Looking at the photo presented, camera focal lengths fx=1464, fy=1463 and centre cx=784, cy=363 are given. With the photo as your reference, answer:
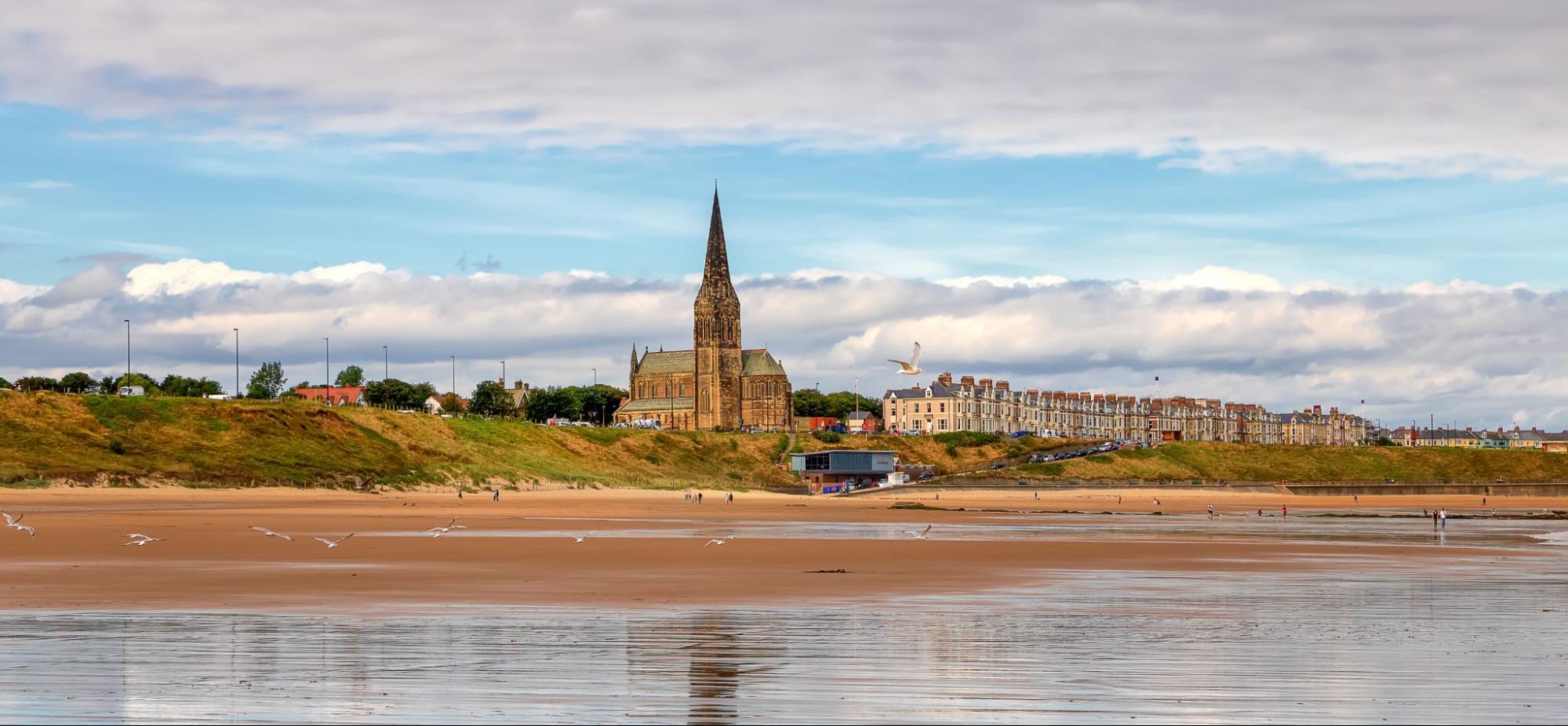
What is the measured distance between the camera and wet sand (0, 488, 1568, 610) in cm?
2562

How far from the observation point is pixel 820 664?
16641 mm

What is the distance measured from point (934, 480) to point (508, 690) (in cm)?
11846

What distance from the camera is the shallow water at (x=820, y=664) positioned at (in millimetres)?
13492

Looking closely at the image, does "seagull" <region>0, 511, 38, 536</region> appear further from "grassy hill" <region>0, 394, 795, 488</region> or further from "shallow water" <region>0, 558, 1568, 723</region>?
"grassy hill" <region>0, 394, 795, 488</region>

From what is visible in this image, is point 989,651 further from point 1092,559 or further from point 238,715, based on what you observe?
point 1092,559

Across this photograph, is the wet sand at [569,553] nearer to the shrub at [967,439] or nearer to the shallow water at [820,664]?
the shallow water at [820,664]

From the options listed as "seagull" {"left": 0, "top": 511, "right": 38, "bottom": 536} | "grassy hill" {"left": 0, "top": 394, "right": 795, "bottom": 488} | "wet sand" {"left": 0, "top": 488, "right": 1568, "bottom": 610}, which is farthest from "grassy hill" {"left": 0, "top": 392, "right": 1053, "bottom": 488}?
"seagull" {"left": 0, "top": 511, "right": 38, "bottom": 536}

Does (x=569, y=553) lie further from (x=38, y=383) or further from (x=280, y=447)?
(x=38, y=383)

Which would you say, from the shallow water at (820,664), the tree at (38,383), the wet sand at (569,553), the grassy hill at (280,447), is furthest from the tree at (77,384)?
the shallow water at (820,664)

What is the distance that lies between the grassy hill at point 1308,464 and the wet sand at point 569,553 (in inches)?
3410

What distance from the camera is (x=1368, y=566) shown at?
114 feet

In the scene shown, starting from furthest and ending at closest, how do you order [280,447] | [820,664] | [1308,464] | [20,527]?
[1308,464] < [280,447] < [20,527] < [820,664]

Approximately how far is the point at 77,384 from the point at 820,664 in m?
164

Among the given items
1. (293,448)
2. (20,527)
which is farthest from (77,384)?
(20,527)
